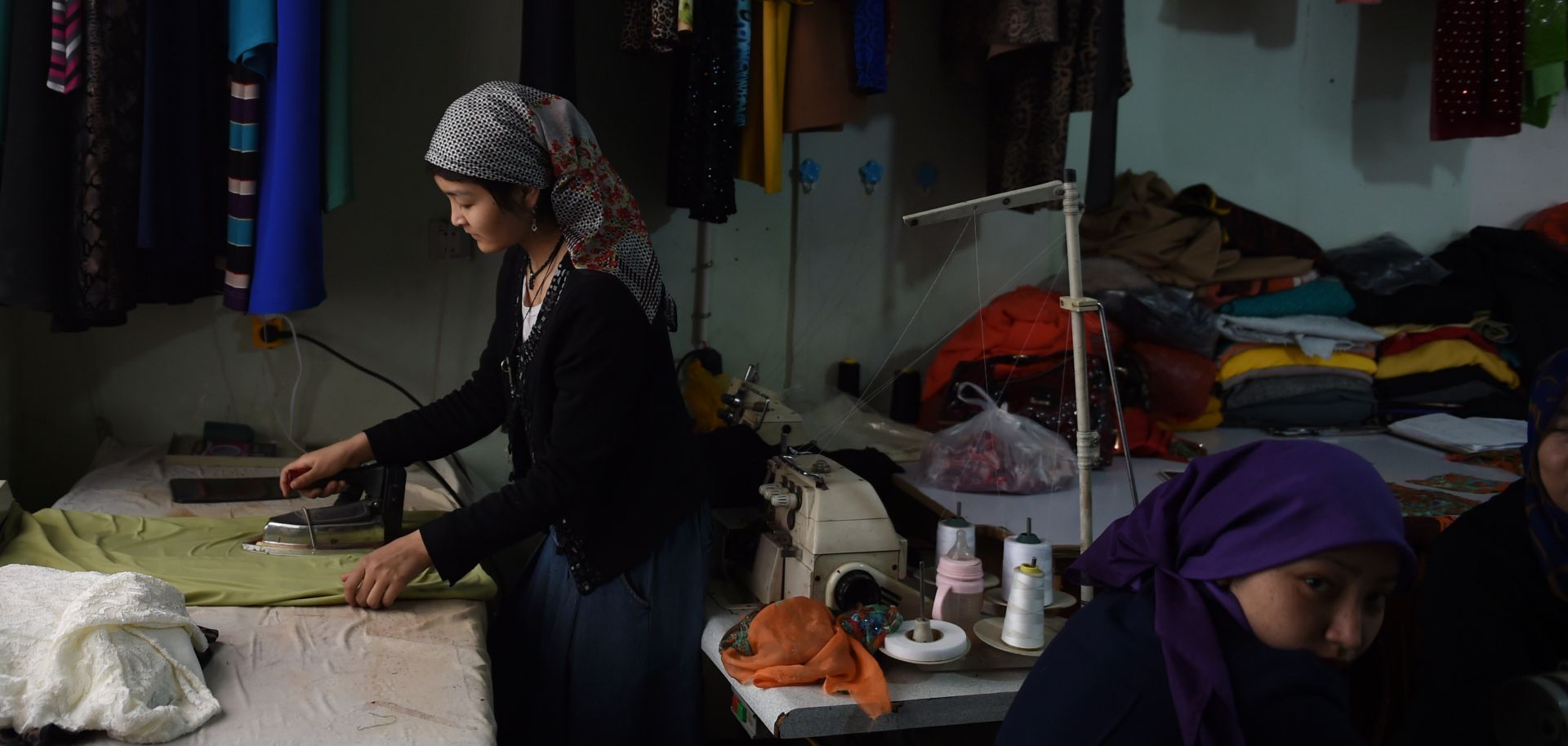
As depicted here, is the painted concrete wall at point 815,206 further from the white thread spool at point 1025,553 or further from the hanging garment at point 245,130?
the white thread spool at point 1025,553

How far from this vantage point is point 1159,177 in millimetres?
3373

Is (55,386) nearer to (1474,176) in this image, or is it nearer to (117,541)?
(117,541)

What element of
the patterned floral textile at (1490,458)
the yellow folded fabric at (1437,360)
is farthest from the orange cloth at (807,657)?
the yellow folded fabric at (1437,360)

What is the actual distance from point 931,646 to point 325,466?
Answer: 1.06 m

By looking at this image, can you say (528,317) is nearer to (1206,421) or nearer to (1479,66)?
(1206,421)

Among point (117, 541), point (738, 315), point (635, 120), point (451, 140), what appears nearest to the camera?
point (451, 140)

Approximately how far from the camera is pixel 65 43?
1.95 meters

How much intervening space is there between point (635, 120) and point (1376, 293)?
2.11m

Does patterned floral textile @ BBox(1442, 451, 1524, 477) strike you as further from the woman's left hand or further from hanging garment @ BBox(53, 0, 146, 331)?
hanging garment @ BBox(53, 0, 146, 331)

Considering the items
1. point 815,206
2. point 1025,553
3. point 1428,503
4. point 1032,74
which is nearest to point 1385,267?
point 1428,503

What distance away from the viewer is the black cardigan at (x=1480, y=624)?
5.50 ft

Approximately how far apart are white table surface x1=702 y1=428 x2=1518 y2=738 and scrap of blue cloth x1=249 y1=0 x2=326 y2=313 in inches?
38.7

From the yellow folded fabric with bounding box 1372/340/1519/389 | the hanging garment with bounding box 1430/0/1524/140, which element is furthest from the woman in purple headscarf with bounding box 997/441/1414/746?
the hanging garment with bounding box 1430/0/1524/140

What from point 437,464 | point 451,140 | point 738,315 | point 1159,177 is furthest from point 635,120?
point 1159,177
